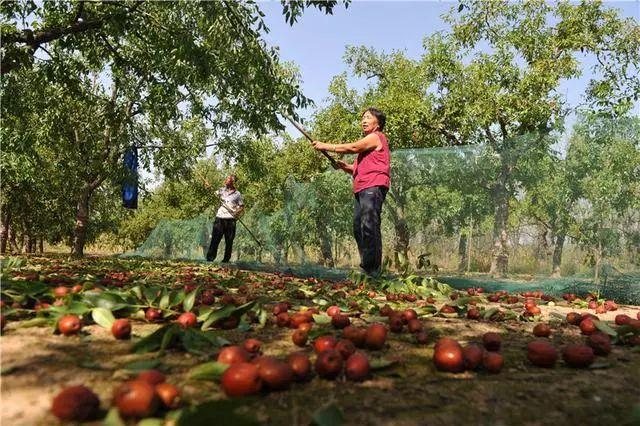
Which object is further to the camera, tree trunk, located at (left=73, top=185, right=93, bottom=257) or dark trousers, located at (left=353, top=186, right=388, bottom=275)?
tree trunk, located at (left=73, top=185, right=93, bottom=257)

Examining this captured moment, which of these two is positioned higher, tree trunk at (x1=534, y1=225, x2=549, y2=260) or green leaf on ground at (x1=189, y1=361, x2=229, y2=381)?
tree trunk at (x1=534, y1=225, x2=549, y2=260)

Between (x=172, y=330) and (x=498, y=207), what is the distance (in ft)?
22.3

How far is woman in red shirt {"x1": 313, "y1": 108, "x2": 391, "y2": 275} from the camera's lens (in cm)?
596

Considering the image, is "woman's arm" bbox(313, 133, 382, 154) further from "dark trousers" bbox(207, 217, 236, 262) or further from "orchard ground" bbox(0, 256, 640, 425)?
"dark trousers" bbox(207, 217, 236, 262)

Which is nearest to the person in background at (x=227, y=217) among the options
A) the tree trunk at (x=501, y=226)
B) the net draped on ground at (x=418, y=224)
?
the net draped on ground at (x=418, y=224)

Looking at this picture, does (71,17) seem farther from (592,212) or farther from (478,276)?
(592,212)

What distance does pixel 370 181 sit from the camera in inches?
239

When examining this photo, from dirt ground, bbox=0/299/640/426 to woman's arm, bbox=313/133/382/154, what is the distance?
3840mm

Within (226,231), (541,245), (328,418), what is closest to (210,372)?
(328,418)

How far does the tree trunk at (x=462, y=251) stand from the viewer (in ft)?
26.5

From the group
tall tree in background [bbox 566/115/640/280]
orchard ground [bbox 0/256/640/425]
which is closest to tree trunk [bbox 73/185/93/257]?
orchard ground [bbox 0/256/640/425]

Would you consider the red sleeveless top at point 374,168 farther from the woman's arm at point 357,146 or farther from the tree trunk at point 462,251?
the tree trunk at point 462,251

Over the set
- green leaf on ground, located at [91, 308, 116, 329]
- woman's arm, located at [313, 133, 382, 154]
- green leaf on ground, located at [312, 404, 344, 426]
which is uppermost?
woman's arm, located at [313, 133, 382, 154]

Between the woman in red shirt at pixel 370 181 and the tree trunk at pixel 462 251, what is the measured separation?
96.9 inches
